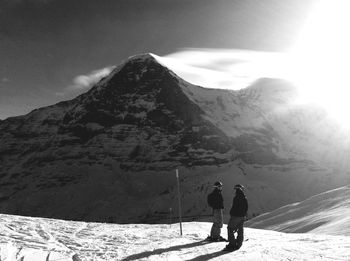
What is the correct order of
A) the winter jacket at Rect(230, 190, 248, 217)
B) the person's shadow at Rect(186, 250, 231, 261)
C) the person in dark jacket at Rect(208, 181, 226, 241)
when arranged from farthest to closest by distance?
the person in dark jacket at Rect(208, 181, 226, 241)
the winter jacket at Rect(230, 190, 248, 217)
the person's shadow at Rect(186, 250, 231, 261)

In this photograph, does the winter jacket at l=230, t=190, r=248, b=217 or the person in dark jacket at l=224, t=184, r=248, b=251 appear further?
the winter jacket at l=230, t=190, r=248, b=217

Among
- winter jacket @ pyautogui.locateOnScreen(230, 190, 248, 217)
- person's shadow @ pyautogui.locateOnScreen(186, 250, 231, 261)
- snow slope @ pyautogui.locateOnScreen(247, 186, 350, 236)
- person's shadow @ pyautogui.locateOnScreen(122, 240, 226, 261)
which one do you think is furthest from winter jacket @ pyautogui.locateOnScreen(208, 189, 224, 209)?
snow slope @ pyautogui.locateOnScreen(247, 186, 350, 236)

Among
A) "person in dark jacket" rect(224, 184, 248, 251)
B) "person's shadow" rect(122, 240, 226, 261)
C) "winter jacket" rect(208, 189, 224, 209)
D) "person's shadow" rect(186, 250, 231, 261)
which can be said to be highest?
"winter jacket" rect(208, 189, 224, 209)

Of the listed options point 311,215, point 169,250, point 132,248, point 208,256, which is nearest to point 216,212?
point 169,250

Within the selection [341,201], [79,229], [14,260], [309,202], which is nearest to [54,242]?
[14,260]

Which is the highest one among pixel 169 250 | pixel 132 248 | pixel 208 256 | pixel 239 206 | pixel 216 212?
pixel 239 206

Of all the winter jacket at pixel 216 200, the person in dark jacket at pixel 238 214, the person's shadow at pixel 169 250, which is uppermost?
the winter jacket at pixel 216 200

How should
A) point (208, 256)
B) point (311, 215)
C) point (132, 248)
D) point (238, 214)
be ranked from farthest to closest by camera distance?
1. point (311, 215)
2. point (132, 248)
3. point (238, 214)
4. point (208, 256)

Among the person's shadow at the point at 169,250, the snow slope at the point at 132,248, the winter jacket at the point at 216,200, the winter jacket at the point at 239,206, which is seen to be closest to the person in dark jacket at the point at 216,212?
the winter jacket at the point at 216,200

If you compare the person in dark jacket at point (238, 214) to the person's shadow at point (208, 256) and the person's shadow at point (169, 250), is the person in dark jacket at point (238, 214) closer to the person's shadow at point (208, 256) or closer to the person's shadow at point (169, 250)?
the person's shadow at point (208, 256)

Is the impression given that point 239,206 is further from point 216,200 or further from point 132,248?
point 132,248

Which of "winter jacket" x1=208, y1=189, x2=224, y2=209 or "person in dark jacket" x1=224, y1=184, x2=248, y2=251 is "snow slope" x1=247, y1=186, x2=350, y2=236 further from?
"person in dark jacket" x1=224, y1=184, x2=248, y2=251

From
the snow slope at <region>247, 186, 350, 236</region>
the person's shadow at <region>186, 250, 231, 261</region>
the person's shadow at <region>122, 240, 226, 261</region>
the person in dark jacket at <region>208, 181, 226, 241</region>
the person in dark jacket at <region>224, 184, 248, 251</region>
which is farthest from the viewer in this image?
the snow slope at <region>247, 186, 350, 236</region>

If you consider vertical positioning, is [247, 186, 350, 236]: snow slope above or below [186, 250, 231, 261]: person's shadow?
above
